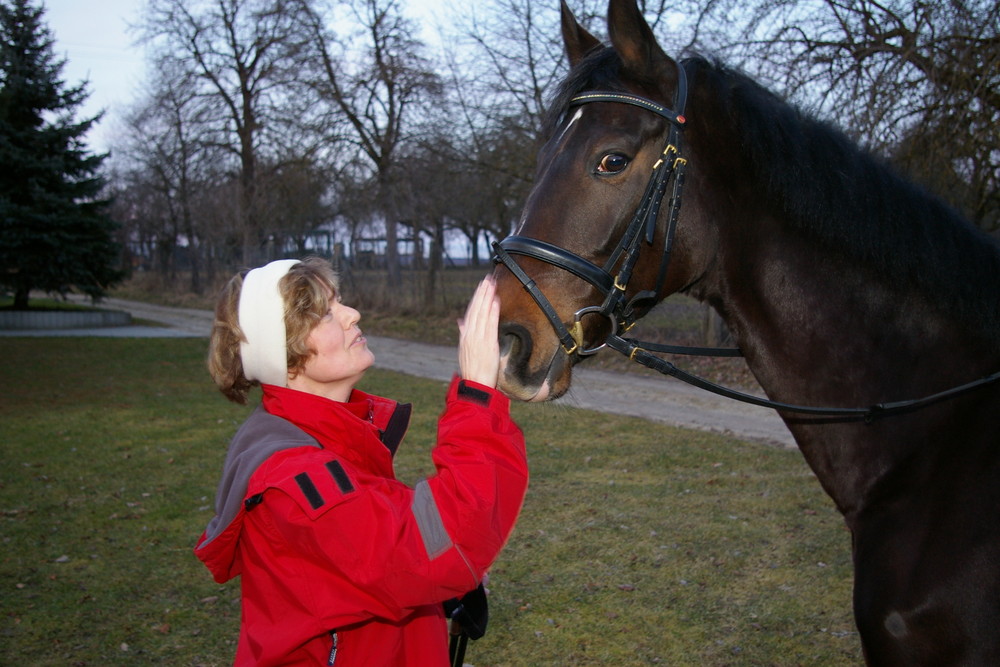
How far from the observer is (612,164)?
2078 millimetres

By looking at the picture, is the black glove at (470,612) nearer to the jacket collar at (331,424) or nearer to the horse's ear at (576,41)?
the jacket collar at (331,424)

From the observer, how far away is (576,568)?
16.9 ft

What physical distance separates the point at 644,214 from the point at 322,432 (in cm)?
104

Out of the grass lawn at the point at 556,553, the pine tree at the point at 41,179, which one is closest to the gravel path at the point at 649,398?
the grass lawn at the point at 556,553

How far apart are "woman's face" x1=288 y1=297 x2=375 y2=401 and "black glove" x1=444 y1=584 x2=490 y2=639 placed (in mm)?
705

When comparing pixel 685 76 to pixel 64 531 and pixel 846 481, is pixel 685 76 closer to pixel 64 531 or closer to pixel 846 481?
pixel 846 481

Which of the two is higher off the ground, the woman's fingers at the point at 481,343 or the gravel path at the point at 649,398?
the woman's fingers at the point at 481,343

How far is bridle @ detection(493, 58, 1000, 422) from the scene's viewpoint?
1.97m

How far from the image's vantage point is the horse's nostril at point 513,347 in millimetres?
1889

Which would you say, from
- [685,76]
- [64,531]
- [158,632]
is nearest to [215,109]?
[64,531]

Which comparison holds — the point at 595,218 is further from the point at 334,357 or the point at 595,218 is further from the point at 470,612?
the point at 470,612

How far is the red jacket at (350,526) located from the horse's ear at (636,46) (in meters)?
1.10

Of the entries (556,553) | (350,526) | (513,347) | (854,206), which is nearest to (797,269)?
(854,206)

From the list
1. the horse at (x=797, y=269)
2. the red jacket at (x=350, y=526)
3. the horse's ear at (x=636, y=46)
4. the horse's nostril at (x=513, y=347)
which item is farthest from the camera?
the horse's ear at (x=636, y=46)
